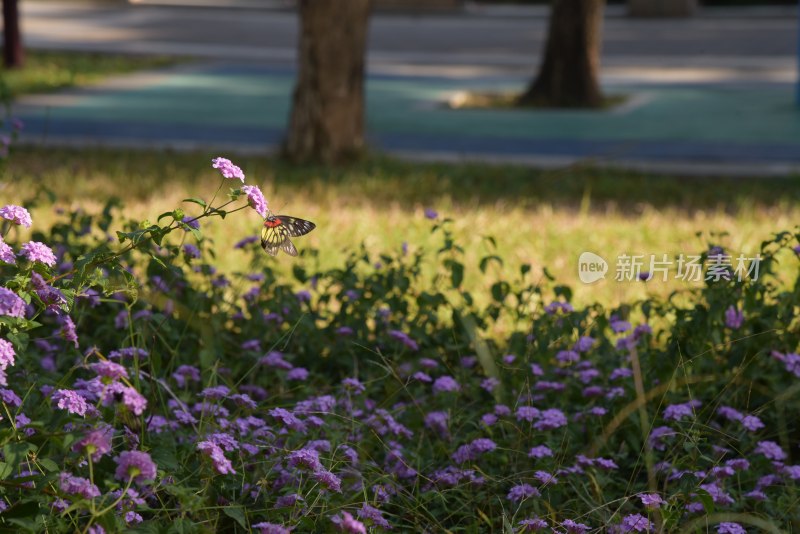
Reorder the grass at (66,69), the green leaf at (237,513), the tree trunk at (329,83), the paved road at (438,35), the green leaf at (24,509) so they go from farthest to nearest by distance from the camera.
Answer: the paved road at (438,35), the grass at (66,69), the tree trunk at (329,83), the green leaf at (237,513), the green leaf at (24,509)

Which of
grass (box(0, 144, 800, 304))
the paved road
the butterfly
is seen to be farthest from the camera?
the paved road

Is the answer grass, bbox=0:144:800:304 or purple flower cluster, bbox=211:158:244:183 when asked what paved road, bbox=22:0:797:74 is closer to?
grass, bbox=0:144:800:304

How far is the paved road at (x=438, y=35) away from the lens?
1823cm

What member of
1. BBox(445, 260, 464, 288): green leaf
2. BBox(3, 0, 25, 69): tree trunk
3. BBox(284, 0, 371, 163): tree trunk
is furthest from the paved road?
BBox(445, 260, 464, 288): green leaf

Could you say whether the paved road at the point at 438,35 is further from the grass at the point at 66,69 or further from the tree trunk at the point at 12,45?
the tree trunk at the point at 12,45

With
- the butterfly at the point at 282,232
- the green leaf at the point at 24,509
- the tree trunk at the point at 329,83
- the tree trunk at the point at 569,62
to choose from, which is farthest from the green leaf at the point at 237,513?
the tree trunk at the point at 569,62

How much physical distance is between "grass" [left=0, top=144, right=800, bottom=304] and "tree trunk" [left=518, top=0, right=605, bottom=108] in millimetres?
4128

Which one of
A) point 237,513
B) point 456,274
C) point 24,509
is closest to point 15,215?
point 24,509

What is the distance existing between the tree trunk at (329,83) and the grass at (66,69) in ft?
15.9

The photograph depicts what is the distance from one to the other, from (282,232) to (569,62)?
10626mm

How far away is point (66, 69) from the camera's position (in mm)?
15867

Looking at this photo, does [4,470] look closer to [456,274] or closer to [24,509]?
[24,509]

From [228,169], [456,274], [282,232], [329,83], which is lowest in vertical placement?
[456,274]

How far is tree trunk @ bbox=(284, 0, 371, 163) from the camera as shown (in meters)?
9.38
